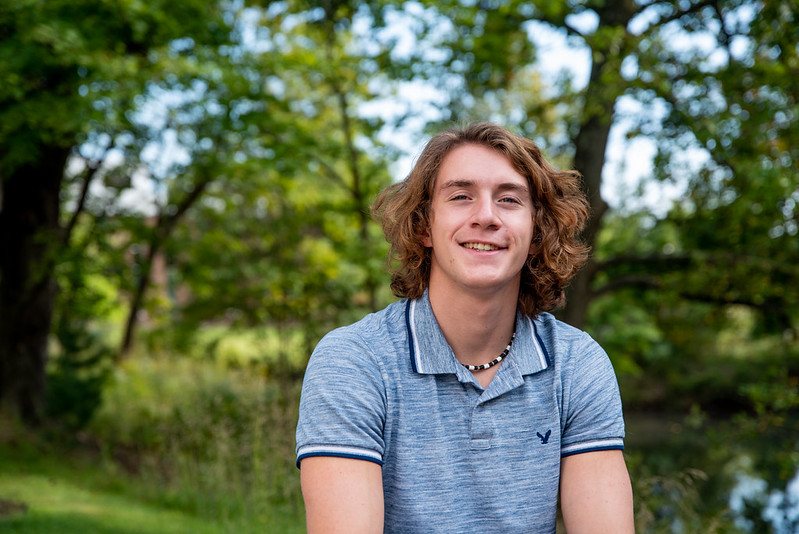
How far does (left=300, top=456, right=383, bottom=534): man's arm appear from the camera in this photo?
161 centimetres

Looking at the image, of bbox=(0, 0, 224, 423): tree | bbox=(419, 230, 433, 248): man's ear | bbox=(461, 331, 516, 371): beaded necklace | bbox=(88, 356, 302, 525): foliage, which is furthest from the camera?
bbox=(0, 0, 224, 423): tree

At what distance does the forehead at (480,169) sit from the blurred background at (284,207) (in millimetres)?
2460

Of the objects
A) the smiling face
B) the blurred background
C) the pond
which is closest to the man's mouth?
the smiling face

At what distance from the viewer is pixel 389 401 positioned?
175 centimetres

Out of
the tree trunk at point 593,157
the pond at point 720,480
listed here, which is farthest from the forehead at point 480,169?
the tree trunk at point 593,157

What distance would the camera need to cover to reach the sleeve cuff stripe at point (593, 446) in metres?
1.86

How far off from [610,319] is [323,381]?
13871mm

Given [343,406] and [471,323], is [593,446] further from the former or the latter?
[343,406]

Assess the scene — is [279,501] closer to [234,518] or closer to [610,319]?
[234,518]

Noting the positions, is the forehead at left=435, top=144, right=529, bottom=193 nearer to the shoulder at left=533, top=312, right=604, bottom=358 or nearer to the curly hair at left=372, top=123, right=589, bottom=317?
the curly hair at left=372, top=123, right=589, bottom=317

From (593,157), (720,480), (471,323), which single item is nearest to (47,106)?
(593,157)

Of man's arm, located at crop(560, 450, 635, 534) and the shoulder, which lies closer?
man's arm, located at crop(560, 450, 635, 534)

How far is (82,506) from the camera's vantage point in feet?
21.6

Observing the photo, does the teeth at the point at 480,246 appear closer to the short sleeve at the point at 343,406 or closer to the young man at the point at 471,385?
the young man at the point at 471,385
